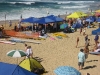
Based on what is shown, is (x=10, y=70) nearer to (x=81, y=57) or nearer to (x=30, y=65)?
(x=30, y=65)

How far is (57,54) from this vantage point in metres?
16.4

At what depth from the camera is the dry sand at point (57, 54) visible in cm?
1371

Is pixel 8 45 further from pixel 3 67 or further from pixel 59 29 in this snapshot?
pixel 3 67

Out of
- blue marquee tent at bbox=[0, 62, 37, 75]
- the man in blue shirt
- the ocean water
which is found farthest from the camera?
the ocean water

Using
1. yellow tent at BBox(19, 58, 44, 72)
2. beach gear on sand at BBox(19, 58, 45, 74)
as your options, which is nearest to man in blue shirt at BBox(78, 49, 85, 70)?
beach gear on sand at BBox(19, 58, 45, 74)

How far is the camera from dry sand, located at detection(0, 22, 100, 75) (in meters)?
13.7

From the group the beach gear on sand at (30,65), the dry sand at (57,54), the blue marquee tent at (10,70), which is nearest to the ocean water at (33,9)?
the dry sand at (57,54)

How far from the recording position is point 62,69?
10.2 metres

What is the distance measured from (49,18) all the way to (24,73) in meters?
16.3

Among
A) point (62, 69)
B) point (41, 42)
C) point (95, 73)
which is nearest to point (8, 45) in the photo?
point (41, 42)

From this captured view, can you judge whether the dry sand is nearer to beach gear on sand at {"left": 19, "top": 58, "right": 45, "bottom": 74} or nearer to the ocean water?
beach gear on sand at {"left": 19, "top": 58, "right": 45, "bottom": 74}

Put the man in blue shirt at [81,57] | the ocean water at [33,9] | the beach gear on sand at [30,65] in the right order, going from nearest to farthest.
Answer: the beach gear on sand at [30,65]
the man in blue shirt at [81,57]
the ocean water at [33,9]

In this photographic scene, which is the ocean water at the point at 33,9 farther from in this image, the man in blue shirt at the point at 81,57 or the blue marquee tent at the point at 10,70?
the blue marquee tent at the point at 10,70

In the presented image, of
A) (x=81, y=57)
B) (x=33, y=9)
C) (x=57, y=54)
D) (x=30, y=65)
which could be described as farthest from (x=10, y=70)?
(x=33, y=9)
